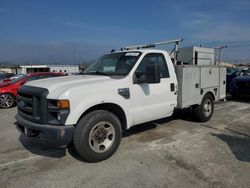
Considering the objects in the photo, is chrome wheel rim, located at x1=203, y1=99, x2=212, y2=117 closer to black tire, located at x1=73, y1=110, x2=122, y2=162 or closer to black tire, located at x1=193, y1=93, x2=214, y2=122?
black tire, located at x1=193, y1=93, x2=214, y2=122

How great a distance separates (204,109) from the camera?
6852 mm

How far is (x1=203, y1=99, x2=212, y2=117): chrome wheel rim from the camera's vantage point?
685cm

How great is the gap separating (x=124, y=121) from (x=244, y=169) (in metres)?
2.20

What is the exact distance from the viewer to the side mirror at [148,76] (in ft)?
15.0

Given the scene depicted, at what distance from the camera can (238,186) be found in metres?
3.32

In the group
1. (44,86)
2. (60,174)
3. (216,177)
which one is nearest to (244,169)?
(216,177)

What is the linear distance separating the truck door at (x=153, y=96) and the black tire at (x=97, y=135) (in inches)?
24.9

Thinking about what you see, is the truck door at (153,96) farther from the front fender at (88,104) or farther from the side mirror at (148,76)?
the front fender at (88,104)

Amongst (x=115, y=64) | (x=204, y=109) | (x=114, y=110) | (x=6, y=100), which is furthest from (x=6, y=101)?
(x=204, y=109)

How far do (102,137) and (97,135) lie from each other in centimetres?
12

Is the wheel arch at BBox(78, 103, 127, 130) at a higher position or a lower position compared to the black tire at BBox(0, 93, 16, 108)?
higher

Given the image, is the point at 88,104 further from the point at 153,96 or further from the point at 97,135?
the point at 153,96

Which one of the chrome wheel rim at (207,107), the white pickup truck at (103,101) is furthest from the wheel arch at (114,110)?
the chrome wheel rim at (207,107)

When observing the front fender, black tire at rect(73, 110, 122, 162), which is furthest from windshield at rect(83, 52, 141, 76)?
black tire at rect(73, 110, 122, 162)
